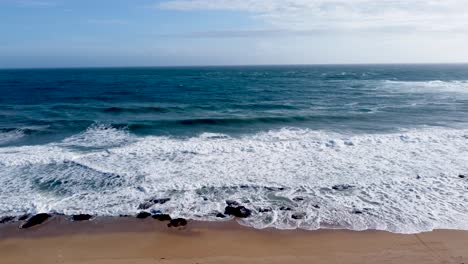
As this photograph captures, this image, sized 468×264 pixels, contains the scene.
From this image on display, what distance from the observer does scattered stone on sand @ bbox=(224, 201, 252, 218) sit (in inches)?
433

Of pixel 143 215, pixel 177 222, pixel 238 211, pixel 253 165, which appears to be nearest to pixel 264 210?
pixel 238 211

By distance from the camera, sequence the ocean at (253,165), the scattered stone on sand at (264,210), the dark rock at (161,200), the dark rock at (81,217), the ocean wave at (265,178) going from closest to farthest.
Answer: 1. the dark rock at (81,217)
2. the ocean wave at (265,178)
3. the scattered stone on sand at (264,210)
4. the ocean at (253,165)
5. the dark rock at (161,200)

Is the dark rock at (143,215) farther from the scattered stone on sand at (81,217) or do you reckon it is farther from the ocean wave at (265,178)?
the scattered stone on sand at (81,217)

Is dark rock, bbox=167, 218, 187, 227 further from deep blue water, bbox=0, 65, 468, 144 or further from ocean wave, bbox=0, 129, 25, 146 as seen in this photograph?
ocean wave, bbox=0, 129, 25, 146

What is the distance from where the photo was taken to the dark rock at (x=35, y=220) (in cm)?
1048

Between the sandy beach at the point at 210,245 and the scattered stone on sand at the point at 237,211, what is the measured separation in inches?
23.7

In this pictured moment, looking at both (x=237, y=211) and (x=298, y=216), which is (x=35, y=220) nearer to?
(x=237, y=211)

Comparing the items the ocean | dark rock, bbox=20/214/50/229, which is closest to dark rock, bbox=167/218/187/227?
the ocean

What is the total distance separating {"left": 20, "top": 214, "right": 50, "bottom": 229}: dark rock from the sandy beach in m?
0.26

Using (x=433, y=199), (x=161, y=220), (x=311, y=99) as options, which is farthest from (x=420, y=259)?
(x=311, y=99)

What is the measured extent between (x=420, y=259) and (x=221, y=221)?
5.55 meters

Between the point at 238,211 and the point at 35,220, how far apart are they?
21.1 feet

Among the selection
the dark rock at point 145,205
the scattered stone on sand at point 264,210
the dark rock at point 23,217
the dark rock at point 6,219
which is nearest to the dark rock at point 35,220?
the dark rock at point 23,217

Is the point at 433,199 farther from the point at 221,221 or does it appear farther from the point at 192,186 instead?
the point at 192,186
